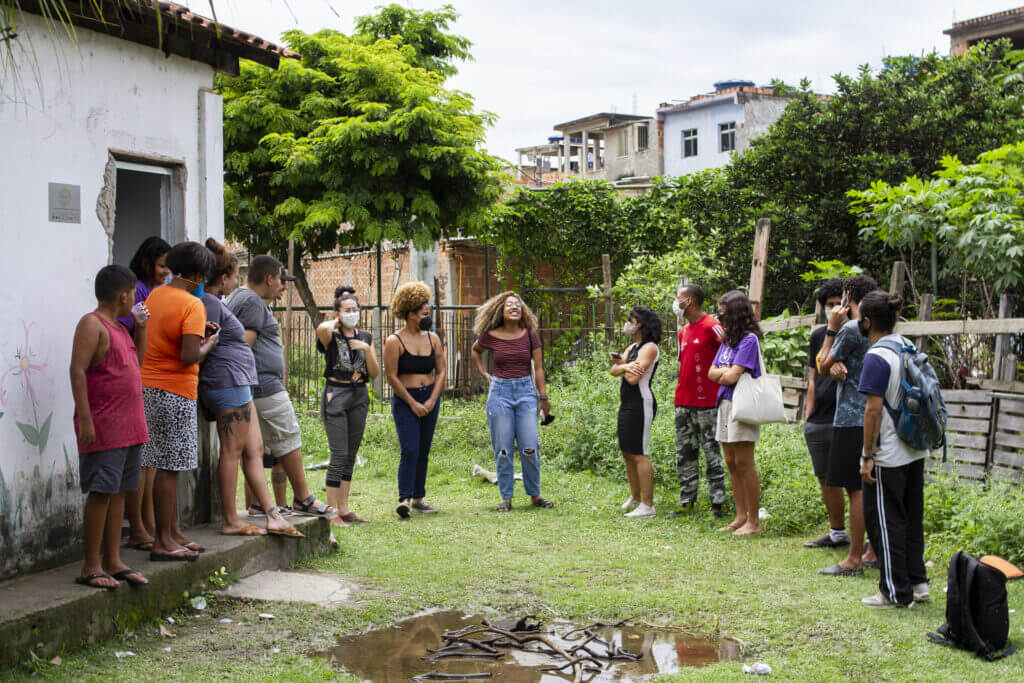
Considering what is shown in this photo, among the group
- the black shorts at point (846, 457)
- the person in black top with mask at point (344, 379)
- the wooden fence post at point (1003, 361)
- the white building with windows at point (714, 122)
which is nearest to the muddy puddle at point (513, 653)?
the black shorts at point (846, 457)

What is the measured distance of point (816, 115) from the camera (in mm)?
14766

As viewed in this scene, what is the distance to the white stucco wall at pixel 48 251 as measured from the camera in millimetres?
4961

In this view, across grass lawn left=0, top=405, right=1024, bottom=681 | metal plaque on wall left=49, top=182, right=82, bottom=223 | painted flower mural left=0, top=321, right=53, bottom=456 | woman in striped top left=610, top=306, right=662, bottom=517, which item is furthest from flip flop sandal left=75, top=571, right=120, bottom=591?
woman in striped top left=610, top=306, right=662, bottom=517

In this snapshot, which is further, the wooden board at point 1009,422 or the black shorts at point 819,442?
the wooden board at point 1009,422

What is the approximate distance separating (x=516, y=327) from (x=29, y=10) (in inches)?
180

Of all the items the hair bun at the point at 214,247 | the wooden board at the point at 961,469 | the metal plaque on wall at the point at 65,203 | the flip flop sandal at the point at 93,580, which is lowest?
the flip flop sandal at the point at 93,580

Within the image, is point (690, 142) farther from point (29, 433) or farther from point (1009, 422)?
point (29, 433)

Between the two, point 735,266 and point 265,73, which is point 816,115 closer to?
point 735,266

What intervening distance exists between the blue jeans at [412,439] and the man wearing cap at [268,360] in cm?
130

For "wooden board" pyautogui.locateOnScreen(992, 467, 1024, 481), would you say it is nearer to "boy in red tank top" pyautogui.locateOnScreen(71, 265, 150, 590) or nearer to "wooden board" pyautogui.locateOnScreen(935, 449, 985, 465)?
"wooden board" pyautogui.locateOnScreen(935, 449, 985, 465)

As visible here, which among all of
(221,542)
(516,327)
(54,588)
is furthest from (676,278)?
(54,588)

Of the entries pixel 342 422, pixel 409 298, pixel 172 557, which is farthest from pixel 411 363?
pixel 172 557

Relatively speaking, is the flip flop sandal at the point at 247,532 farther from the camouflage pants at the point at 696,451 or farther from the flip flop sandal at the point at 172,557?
the camouflage pants at the point at 696,451

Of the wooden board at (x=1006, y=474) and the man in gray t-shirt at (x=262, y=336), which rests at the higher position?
the man in gray t-shirt at (x=262, y=336)
